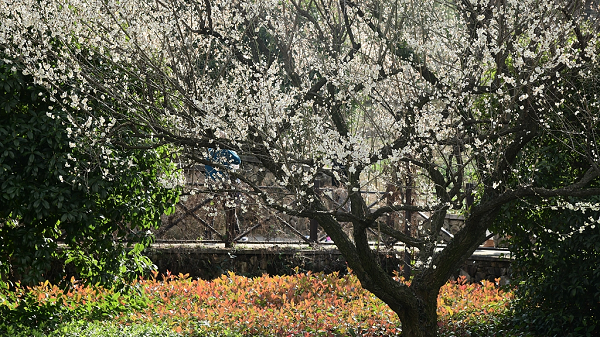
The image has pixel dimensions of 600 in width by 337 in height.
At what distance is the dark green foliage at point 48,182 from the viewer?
16.9ft

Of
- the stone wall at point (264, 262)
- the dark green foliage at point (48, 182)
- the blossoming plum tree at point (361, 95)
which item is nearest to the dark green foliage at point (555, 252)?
the blossoming plum tree at point (361, 95)

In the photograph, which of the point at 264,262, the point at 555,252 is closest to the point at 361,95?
the point at 555,252

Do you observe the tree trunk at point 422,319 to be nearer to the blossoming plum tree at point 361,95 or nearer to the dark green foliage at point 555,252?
the blossoming plum tree at point 361,95

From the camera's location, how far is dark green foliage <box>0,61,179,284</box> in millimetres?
5137

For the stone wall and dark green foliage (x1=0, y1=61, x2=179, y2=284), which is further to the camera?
the stone wall

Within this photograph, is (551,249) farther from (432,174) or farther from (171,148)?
(171,148)

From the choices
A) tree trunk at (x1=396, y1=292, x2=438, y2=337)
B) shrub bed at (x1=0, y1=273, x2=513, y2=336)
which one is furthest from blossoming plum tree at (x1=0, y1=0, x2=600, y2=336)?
shrub bed at (x1=0, y1=273, x2=513, y2=336)

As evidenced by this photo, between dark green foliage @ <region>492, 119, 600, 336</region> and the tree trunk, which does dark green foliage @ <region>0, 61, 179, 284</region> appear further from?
dark green foliage @ <region>492, 119, 600, 336</region>

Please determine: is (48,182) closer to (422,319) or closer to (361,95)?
(361,95)

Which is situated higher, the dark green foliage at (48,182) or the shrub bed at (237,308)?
the dark green foliage at (48,182)

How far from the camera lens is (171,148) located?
6.49 m

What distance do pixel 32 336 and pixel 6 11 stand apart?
296 centimetres

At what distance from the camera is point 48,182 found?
206 inches

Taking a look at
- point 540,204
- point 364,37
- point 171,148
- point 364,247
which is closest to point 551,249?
point 540,204
